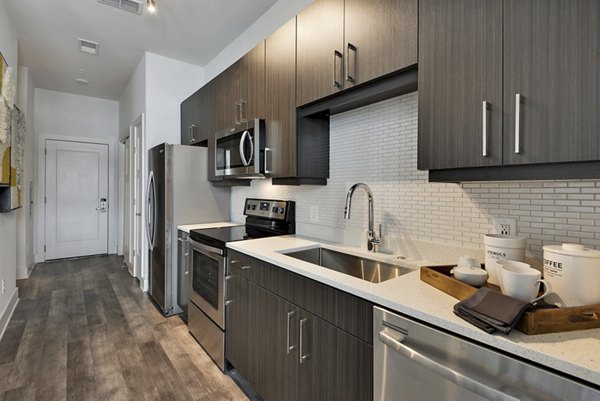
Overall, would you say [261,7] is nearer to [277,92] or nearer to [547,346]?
[277,92]

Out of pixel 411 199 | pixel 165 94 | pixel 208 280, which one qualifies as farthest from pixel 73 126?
pixel 411 199

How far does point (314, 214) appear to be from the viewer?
2.29 meters

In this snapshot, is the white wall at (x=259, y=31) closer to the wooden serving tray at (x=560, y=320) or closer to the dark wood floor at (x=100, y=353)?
the wooden serving tray at (x=560, y=320)

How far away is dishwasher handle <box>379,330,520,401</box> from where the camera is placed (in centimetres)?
74

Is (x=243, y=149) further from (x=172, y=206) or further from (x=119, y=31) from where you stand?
(x=119, y=31)

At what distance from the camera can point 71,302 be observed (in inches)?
129

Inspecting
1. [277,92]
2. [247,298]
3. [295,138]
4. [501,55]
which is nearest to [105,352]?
[247,298]

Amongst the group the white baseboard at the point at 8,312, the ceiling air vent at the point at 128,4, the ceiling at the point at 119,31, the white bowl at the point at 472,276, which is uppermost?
the ceiling at the point at 119,31

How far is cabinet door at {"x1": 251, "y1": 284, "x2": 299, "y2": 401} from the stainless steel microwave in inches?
36.6

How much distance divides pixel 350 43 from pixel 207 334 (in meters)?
2.15

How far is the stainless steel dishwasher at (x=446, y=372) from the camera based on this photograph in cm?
68

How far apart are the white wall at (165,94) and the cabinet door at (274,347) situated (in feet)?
8.86

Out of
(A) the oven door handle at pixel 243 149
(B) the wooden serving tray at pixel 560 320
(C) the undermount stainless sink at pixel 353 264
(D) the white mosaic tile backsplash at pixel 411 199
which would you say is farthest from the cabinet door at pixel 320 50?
(B) the wooden serving tray at pixel 560 320

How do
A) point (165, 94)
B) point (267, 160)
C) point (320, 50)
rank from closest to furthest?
point (320, 50) → point (267, 160) → point (165, 94)
